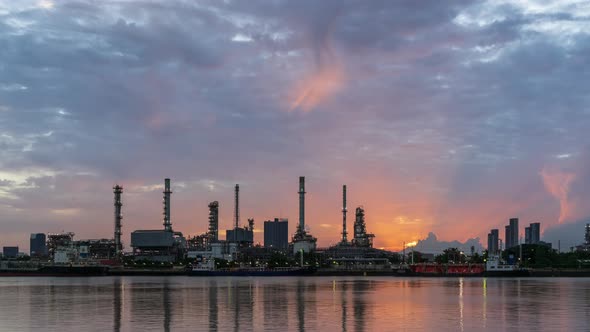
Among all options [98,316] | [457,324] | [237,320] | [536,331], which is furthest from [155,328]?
[536,331]

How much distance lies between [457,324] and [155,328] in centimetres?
2644

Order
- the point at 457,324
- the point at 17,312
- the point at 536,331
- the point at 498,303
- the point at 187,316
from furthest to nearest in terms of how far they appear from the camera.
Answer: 1. the point at 498,303
2. the point at 17,312
3. the point at 187,316
4. the point at 457,324
5. the point at 536,331

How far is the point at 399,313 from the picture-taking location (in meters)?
75.4

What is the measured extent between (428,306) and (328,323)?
26.3m

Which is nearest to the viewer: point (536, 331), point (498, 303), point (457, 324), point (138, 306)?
point (536, 331)

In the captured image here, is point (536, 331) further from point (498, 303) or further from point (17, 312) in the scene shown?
point (17, 312)

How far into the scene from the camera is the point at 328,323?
63.8m

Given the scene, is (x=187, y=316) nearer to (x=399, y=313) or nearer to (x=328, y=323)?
(x=328, y=323)

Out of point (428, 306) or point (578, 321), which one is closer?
point (578, 321)

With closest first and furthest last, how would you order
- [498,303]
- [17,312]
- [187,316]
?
1. [187,316]
2. [17,312]
3. [498,303]

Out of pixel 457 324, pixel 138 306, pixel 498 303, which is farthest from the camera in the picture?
pixel 498 303

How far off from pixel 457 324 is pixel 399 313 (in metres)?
12.7

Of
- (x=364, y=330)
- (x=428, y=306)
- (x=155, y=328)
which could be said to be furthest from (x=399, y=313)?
(x=155, y=328)

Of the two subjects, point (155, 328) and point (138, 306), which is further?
point (138, 306)
